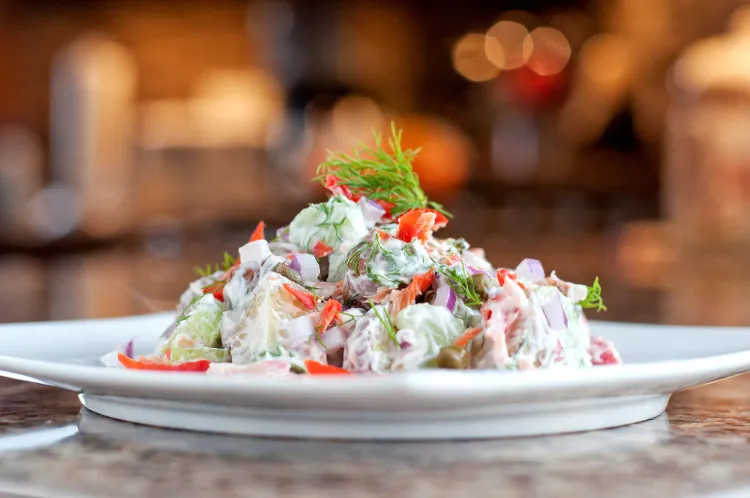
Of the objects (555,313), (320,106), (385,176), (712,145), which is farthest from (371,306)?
(320,106)

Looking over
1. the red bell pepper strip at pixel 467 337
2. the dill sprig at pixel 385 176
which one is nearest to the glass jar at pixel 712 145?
the dill sprig at pixel 385 176

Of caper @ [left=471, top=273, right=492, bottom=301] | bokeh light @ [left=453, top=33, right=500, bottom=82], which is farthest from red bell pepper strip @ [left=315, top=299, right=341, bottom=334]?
bokeh light @ [left=453, top=33, right=500, bottom=82]

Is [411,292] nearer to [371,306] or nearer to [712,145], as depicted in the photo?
[371,306]

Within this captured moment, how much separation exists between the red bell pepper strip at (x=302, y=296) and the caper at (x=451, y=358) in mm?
126

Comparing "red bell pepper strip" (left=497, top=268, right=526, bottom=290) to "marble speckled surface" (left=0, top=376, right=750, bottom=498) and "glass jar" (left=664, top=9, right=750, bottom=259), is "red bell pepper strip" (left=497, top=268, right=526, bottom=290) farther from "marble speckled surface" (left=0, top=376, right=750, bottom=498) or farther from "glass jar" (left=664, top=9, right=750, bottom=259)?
"glass jar" (left=664, top=9, right=750, bottom=259)

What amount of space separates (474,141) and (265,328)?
487 centimetres

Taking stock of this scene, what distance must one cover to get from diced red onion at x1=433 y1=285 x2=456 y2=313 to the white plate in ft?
0.43

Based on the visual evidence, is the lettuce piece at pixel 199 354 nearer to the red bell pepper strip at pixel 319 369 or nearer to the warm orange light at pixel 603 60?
the red bell pepper strip at pixel 319 369

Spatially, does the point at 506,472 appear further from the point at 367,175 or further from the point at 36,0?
the point at 36,0

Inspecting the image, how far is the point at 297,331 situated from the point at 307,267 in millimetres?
113

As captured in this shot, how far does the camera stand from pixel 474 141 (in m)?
5.51

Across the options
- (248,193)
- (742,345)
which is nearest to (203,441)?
(742,345)

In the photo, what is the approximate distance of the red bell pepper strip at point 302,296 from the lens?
0.74 m

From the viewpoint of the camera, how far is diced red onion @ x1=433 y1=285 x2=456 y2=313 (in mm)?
729
